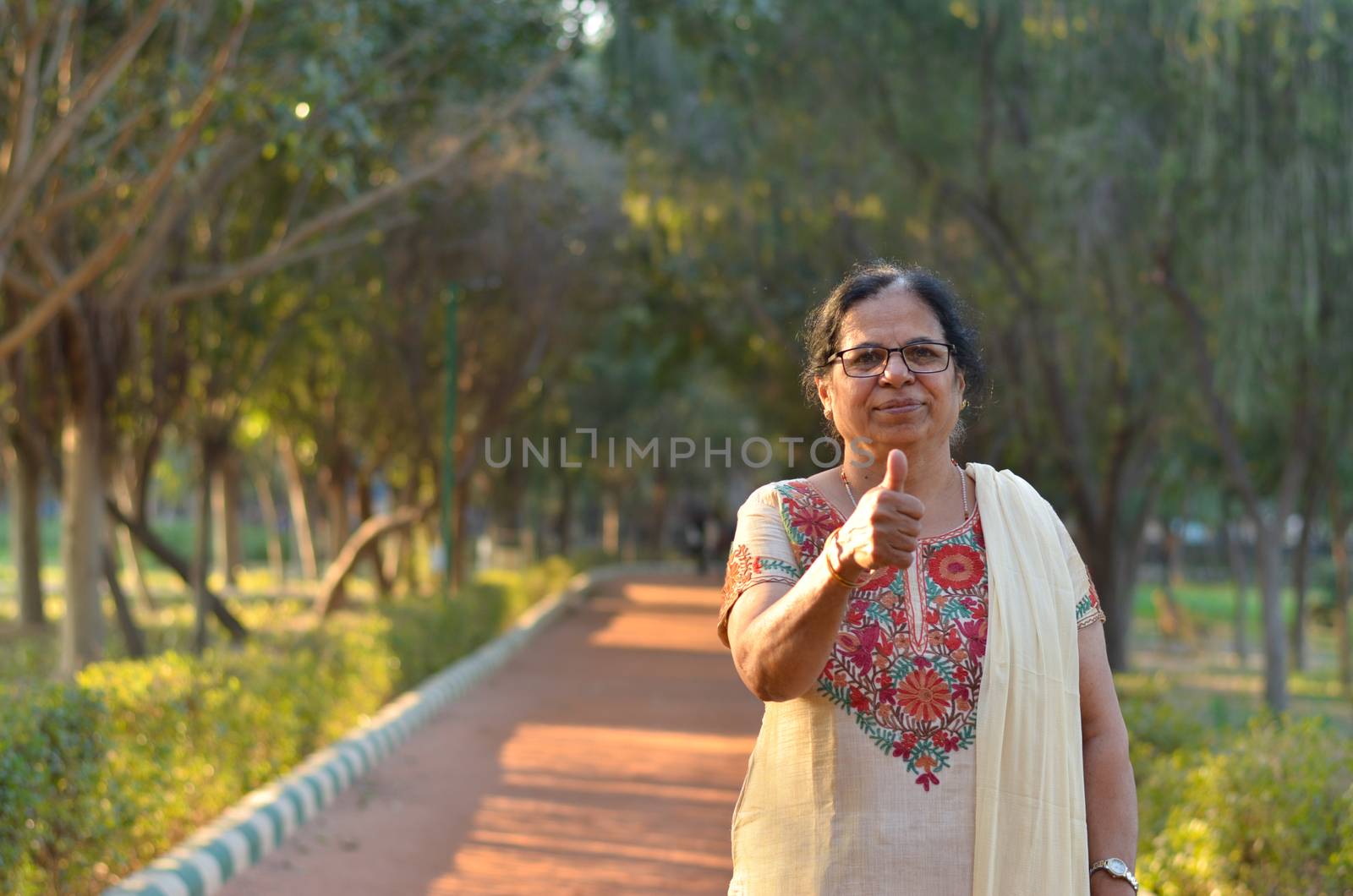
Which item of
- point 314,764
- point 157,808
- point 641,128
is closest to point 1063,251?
point 641,128

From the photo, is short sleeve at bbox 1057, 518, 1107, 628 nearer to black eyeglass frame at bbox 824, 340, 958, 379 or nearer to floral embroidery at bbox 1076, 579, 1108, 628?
floral embroidery at bbox 1076, 579, 1108, 628

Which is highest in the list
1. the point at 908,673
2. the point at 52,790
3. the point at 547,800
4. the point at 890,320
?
the point at 890,320

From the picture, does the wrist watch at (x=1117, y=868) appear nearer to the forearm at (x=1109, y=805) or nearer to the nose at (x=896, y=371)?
the forearm at (x=1109, y=805)

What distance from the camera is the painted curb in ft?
20.2

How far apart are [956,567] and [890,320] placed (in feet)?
1.37

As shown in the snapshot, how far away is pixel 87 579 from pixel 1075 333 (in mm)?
8532

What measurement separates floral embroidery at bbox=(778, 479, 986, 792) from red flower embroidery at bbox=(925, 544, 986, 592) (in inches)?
1.6

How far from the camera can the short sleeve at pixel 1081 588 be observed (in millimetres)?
2660

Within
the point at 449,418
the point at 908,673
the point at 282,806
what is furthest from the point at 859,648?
the point at 449,418

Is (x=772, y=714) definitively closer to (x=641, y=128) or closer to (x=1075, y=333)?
(x=1075, y=333)

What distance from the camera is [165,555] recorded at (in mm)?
15359

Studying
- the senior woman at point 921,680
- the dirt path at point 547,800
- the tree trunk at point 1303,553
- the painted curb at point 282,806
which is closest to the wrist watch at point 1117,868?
the senior woman at point 921,680

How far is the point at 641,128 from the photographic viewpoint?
15555mm

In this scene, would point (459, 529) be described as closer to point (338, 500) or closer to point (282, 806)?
point (338, 500)
